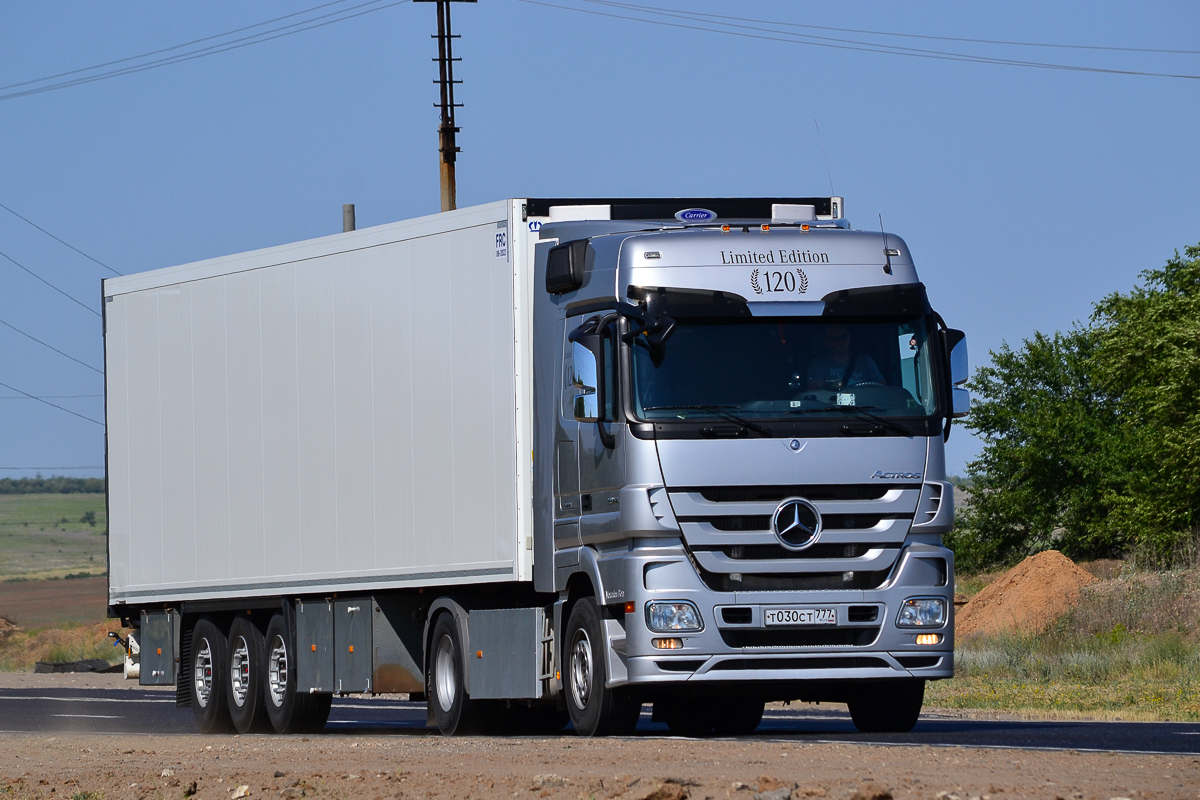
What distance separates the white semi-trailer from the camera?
13453 millimetres

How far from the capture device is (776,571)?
44.1 ft

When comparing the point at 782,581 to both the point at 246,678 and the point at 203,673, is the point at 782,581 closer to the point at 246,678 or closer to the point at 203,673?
the point at 246,678

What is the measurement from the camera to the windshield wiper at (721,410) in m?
13.4

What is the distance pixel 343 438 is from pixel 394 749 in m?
4.64

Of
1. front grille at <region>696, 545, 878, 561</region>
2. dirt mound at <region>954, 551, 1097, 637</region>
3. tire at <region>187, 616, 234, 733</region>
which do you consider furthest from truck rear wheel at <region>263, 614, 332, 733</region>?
dirt mound at <region>954, 551, 1097, 637</region>

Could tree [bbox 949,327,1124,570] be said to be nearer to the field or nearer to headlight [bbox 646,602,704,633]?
headlight [bbox 646,602,704,633]

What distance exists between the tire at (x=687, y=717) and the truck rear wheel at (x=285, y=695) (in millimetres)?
4040

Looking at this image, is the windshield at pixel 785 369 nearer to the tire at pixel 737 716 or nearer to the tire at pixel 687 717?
the tire at pixel 687 717

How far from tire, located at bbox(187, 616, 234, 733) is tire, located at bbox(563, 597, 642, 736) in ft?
20.6

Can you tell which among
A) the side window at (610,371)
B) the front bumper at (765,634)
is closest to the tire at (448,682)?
the front bumper at (765,634)

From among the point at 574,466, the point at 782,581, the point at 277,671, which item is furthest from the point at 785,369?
the point at 277,671

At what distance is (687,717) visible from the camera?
16172mm

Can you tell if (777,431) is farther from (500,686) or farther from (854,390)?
(500,686)

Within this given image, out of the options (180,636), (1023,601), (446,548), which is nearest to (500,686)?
(446,548)
